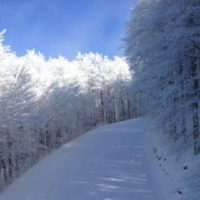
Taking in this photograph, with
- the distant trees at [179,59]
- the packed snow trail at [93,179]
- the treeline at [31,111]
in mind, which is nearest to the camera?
the distant trees at [179,59]

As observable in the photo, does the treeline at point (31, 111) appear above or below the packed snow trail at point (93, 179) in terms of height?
above

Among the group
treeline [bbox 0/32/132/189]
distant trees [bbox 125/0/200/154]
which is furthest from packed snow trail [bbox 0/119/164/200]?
distant trees [bbox 125/0/200/154]

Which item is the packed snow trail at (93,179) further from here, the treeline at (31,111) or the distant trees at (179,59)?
the distant trees at (179,59)

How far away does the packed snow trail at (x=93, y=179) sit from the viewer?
6.38 m

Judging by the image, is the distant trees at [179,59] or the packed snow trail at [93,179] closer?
the distant trees at [179,59]

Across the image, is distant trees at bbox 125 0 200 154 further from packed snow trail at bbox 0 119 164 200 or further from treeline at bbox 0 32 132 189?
treeline at bbox 0 32 132 189

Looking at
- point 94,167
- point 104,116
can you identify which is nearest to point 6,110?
point 94,167

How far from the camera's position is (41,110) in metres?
13.8

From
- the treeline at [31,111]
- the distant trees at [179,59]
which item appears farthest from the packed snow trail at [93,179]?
the distant trees at [179,59]

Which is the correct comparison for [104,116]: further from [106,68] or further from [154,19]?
[154,19]

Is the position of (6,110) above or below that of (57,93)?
below

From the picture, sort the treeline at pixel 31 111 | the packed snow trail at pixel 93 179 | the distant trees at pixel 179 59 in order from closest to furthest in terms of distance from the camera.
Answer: the distant trees at pixel 179 59 → the packed snow trail at pixel 93 179 → the treeline at pixel 31 111

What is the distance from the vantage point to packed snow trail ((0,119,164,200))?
6375mm

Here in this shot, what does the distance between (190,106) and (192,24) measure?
118 inches
